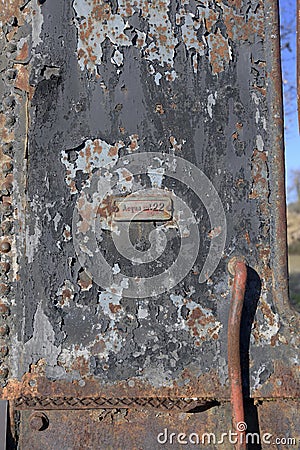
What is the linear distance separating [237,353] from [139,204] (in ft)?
1.58

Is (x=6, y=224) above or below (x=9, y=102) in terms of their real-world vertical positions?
below

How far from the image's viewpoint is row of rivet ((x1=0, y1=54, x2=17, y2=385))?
1.61 m

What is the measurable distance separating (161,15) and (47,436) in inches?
47.9

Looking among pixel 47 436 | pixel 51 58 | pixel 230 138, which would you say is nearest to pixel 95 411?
pixel 47 436

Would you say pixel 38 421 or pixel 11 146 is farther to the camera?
pixel 11 146

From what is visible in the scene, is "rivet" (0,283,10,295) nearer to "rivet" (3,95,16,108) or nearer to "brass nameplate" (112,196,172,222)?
"brass nameplate" (112,196,172,222)

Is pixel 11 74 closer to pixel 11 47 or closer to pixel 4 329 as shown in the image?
pixel 11 47

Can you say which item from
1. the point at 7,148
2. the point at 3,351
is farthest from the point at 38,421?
the point at 7,148

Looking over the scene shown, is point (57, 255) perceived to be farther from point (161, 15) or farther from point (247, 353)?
point (161, 15)

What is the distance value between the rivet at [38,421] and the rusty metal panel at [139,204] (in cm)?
3

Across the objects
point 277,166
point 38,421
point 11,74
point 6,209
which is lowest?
point 38,421

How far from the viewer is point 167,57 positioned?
1692mm

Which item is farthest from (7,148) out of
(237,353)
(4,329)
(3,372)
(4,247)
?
(237,353)

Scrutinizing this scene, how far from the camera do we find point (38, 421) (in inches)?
61.7
